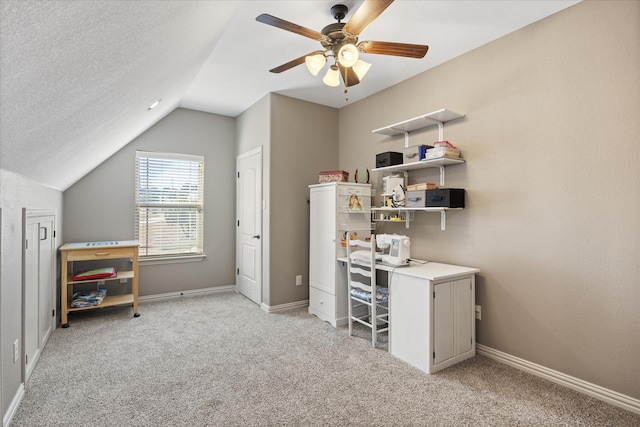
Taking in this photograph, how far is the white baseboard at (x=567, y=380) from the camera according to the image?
2.04m

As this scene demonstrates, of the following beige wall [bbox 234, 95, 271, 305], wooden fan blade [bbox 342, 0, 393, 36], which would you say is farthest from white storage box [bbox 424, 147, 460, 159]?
beige wall [bbox 234, 95, 271, 305]

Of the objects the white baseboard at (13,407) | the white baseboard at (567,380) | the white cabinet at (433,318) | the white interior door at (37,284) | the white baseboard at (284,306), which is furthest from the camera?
the white baseboard at (284,306)

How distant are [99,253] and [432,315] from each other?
353cm

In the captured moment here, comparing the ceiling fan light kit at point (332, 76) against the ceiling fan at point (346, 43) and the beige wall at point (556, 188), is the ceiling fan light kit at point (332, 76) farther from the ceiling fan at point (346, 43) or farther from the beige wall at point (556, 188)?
the beige wall at point (556, 188)

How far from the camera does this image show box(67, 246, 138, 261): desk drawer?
136 inches

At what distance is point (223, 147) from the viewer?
16.3 ft

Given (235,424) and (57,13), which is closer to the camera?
(57,13)

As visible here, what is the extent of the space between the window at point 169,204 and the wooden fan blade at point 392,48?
134 inches

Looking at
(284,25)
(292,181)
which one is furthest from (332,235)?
(284,25)

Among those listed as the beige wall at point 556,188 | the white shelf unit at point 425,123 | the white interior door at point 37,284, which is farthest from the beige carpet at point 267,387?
the white shelf unit at point 425,123

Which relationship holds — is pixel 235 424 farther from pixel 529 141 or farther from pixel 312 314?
pixel 529 141

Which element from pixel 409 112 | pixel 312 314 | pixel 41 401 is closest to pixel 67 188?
pixel 41 401

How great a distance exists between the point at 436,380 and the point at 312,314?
1776mm

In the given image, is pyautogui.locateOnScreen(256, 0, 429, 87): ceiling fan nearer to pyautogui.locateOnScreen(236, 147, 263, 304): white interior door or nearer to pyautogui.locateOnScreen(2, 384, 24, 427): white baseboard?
pyautogui.locateOnScreen(236, 147, 263, 304): white interior door
